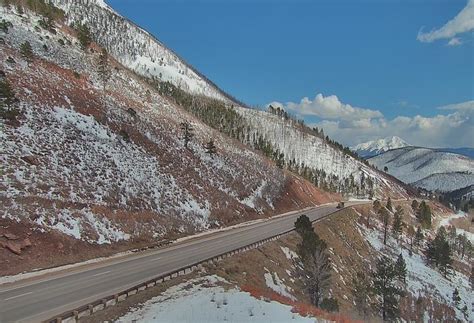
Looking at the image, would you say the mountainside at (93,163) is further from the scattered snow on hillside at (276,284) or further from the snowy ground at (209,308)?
the snowy ground at (209,308)

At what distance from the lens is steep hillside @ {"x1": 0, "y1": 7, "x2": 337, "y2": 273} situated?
33062mm

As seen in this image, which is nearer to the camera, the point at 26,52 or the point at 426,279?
the point at 26,52

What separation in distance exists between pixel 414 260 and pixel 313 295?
2697 inches

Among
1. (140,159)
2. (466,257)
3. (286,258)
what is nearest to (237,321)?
(286,258)

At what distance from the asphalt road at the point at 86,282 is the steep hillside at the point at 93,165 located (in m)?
3.36

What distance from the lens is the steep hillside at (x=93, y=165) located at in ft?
108

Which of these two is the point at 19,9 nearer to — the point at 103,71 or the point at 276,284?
the point at 103,71

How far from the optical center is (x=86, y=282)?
24359mm

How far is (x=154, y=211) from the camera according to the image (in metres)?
45.7

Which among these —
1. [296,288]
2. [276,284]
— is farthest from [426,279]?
[276,284]

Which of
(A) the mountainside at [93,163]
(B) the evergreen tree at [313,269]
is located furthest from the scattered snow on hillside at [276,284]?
(A) the mountainside at [93,163]

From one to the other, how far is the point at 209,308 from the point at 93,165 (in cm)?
3214

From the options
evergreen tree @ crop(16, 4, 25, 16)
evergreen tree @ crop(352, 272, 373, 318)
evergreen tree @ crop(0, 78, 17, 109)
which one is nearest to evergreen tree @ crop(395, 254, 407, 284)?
evergreen tree @ crop(352, 272, 373, 318)

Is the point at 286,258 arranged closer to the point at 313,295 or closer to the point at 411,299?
the point at 313,295
